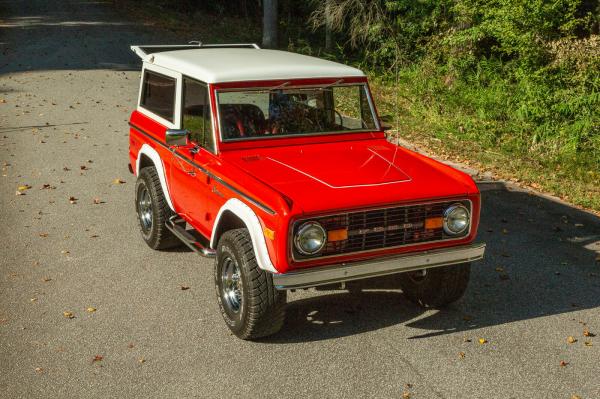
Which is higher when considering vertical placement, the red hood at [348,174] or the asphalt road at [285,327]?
the red hood at [348,174]

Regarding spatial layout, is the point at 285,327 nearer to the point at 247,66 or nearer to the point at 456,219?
the point at 456,219

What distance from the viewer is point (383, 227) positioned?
5.74 meters

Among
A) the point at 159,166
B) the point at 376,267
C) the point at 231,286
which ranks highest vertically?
the point at 159,166

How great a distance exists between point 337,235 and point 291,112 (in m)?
1.65

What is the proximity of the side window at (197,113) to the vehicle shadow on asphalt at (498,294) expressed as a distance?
1.65 m

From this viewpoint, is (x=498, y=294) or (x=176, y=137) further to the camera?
(x=498, y=294)

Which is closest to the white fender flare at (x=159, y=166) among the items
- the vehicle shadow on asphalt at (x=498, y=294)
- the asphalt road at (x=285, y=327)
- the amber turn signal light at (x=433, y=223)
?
the asphalt road at (x=285, y=327)

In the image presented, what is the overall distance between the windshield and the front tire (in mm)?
1051

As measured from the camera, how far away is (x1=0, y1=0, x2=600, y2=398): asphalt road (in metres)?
5.38

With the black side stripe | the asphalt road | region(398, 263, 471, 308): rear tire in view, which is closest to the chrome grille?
the black side stripe

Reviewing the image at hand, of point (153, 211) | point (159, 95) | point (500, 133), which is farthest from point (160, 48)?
point (500, 133)

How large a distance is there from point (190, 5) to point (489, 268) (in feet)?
89.4

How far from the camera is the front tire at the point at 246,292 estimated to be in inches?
225

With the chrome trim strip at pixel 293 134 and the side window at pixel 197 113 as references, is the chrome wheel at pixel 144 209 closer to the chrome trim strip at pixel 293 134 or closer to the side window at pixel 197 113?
the side window at pixel 197 113
